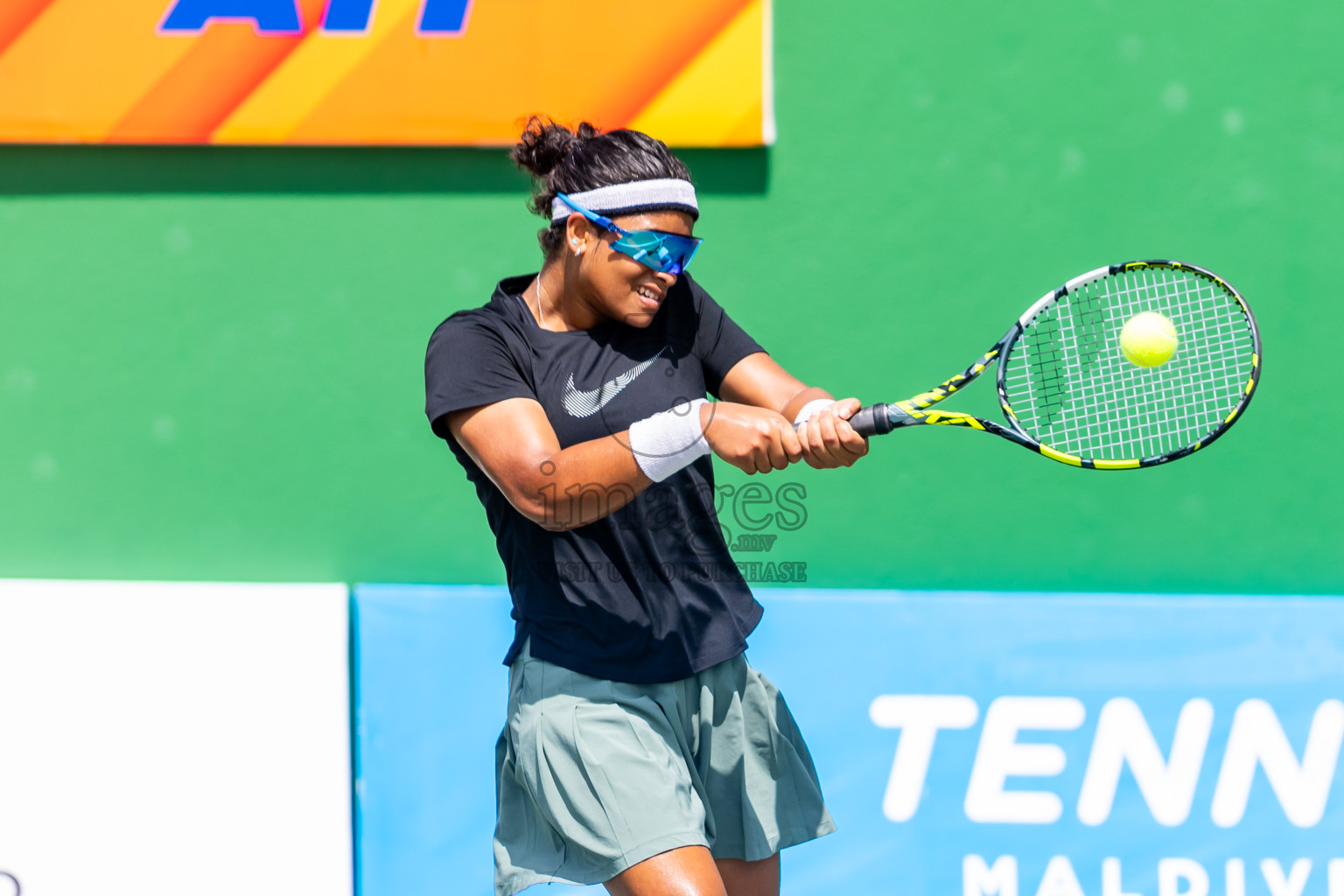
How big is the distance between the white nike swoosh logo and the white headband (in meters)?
0.28

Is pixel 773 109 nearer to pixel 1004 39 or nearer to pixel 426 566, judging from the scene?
pixel 1004 39

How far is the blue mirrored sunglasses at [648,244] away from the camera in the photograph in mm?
1922

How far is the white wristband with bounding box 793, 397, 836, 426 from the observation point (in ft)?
6.51

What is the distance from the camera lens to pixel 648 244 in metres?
1.92

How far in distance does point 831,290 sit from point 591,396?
1300 millimetres

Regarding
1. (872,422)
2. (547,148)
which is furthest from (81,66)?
(872,422)

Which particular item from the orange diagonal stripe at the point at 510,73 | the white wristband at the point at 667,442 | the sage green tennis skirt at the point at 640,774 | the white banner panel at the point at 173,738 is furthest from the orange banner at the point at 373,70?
the sage green tennis skirt at the point at 640,774

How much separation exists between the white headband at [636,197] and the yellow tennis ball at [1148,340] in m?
0.87

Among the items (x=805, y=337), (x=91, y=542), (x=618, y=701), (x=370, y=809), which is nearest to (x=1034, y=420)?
(x=805, y=337)

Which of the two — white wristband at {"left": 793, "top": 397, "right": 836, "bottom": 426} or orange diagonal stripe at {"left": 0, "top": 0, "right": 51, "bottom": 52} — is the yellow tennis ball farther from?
orange diagonal stripe at {"left": 0, "top": 0, "right": 51, "bottom": 52}

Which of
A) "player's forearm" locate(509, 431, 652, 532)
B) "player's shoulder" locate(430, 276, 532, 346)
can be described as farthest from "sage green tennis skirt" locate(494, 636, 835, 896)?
"player's shoulder" locate(430, 276, 532, 346)

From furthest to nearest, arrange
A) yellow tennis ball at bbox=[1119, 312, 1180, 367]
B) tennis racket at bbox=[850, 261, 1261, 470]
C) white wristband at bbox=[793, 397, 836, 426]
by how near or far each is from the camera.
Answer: tennis racket at bbox=[850, 261, 1261, 470], yellow tennis ball at bbox=[1119, 312, 1180, 367], white wristband at bbox=[793, 397, 836, 426]

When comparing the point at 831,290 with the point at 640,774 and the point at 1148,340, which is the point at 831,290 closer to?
the point at 1148,340

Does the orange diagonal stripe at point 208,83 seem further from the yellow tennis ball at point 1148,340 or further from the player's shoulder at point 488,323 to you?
the yellow tennis ball at point 1148,340
